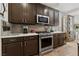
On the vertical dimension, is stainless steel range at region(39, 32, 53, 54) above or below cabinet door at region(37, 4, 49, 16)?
below

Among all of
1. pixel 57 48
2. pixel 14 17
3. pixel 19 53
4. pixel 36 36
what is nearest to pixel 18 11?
pixel 14 17

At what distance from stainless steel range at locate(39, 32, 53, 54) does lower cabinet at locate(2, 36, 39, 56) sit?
20 centimetres

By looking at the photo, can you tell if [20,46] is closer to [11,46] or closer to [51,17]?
[11,46]

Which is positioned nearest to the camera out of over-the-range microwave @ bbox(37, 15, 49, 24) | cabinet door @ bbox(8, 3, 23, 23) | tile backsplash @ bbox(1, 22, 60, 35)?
cabinet door @ bbox(8, 3, 23, 23)

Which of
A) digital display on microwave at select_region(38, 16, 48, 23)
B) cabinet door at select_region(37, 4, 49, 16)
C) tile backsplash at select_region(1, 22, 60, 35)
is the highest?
cabinet door at select_region(37, 4, 49, 16)

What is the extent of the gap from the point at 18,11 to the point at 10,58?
264cm

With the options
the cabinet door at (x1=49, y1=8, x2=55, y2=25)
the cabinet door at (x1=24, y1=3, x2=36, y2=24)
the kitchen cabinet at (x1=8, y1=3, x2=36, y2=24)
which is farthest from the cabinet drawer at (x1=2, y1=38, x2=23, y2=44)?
the cabinet door at (x1=49, y1=8, x2=55, y2=25)

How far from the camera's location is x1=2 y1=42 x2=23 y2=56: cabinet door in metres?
2.72

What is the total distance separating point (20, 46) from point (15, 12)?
94 cm

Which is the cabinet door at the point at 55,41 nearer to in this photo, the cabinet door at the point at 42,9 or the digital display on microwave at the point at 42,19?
the digital display on microwave at the point at 42,19

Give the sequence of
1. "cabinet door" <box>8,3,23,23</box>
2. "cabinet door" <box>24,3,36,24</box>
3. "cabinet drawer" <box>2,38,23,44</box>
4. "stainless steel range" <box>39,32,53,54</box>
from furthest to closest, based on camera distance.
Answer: "stainless steel range" <box>39,32,53,54</box>
"cabinet door" <box>24,3,36,24</box>
"cabinet door" <box>8,3,23,23</box>
"cabinet drawer" <box>2,38,23,44</box>

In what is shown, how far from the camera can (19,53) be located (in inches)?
123

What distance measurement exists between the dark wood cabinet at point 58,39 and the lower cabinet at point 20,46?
1.27 m

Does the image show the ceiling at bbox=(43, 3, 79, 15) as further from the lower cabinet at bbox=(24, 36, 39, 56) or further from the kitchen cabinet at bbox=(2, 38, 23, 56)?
the kitchen cabinet at bbox=(2, 38, 23, 56)
